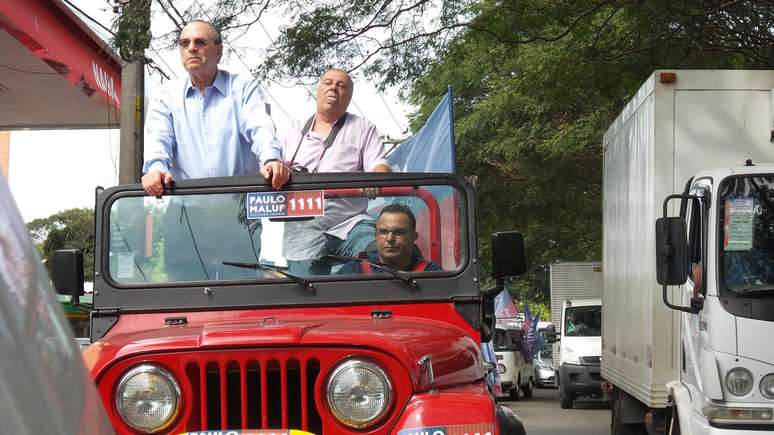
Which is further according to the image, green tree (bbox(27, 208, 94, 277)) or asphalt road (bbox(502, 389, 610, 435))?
green tree (bbox(27, 208, 94, 277))

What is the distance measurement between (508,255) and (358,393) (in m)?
1.40

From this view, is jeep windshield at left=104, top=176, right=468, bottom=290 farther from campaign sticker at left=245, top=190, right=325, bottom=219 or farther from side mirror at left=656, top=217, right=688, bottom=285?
side mirror at left=656, top=217, right=688, bottom=285

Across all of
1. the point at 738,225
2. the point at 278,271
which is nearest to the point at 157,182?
the point at 278,271

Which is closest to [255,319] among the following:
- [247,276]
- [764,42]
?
[247,276]

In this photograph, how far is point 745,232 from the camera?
6613 mm

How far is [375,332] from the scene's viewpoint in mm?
3818

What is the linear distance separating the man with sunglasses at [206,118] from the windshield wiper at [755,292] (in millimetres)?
3042

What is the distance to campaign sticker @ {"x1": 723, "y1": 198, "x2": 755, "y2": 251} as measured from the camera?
21.7 feet

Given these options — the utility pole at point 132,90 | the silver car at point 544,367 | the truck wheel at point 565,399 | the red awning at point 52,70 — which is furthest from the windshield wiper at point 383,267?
the silver car at point 544,367

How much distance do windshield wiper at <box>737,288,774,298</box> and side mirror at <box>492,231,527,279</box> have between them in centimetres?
222

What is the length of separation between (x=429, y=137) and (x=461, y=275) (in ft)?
9.03

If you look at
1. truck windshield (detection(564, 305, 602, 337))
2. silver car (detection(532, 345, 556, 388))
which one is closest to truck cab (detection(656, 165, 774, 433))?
truck windshield (detection(564, 305, 602, 337))

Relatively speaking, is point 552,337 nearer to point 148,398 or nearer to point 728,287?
point 728,287

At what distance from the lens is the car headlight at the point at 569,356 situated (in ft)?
64.3
